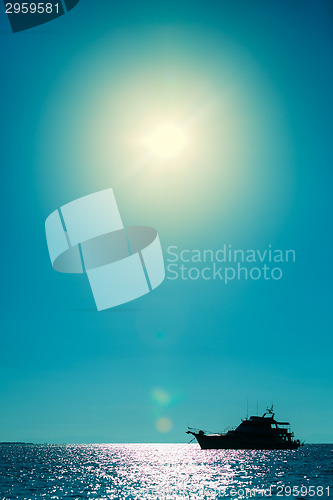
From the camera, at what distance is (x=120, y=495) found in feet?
135

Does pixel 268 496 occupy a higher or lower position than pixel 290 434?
lower

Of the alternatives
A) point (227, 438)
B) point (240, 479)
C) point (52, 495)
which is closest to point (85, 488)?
point (52, 495)

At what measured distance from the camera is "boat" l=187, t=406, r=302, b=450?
110 meters

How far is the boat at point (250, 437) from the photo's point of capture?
110 meters

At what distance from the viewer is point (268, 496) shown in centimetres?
3800

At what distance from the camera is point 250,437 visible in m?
110

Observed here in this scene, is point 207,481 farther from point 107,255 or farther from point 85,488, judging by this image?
point 107,255

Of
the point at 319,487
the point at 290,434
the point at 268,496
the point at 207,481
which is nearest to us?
the point at 268,496

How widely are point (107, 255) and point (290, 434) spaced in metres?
101

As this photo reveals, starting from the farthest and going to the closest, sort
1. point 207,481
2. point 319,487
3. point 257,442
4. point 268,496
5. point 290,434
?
point 290,434 < point 257,442 < point 207,481 < point 319,487 < point 268,496

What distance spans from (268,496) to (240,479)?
18.1m

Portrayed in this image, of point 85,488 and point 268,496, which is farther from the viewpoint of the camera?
point 85,488

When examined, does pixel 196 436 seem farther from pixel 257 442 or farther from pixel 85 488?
pixel 85 488

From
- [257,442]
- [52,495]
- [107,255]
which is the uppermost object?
[107,255]
